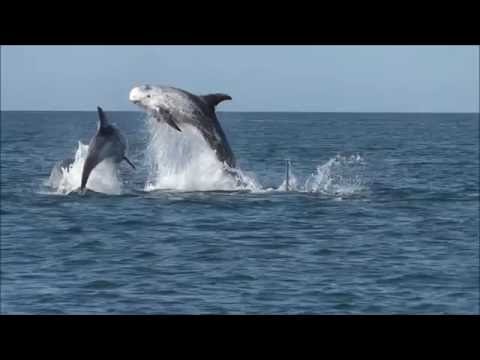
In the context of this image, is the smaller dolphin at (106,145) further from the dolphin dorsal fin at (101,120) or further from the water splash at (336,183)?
the water splash at (336,183)

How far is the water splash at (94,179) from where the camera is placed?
77.0ft

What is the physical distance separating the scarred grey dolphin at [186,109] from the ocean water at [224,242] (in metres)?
0.35

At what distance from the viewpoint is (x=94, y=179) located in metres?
23.9

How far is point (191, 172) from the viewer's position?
962 inches

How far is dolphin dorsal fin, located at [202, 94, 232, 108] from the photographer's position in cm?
2308

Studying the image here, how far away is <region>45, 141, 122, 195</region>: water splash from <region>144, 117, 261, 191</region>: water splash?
111 centimetres

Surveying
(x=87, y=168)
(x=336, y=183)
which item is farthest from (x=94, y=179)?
(x=336, y=183)

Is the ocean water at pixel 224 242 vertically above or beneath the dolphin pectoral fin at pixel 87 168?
beneath

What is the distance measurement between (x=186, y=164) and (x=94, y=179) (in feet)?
8.86

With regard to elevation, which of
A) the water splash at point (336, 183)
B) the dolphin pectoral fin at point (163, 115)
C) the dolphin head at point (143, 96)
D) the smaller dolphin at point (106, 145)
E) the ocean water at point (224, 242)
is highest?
the dolphin head at point (143, 96)

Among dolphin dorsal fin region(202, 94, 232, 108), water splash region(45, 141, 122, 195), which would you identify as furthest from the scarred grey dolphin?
water splash region(45, 141, 122, 195)

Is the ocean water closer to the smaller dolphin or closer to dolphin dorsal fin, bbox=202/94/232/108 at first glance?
the smaller dolphin

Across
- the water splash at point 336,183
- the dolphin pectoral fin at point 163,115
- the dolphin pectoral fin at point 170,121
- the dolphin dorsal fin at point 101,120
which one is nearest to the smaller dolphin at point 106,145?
the dolphin dorsal fin at point 101,120

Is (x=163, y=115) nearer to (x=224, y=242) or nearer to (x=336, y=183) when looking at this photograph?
(x=224, y=242)
